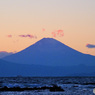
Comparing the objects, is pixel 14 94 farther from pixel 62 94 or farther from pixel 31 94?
pixel 62 94

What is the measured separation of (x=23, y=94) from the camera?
63219mm

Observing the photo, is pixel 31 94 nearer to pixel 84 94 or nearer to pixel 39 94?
pixel 39 94

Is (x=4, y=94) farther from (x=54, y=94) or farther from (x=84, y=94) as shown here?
(x=84, y=94)

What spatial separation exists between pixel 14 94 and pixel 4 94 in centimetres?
165

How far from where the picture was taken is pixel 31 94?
2490 inches

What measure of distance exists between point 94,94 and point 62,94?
5.05m

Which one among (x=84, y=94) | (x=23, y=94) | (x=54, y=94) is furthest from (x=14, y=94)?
(x=84, y=94)

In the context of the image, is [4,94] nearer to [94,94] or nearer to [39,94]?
[39,94]

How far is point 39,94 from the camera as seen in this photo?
208ft

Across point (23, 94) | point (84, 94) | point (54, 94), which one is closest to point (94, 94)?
point (84, 94)

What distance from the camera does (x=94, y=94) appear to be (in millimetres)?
61938

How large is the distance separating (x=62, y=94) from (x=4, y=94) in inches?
367

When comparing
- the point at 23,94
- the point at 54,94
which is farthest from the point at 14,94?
the point at 54,94

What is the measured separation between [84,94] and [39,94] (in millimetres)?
7189
